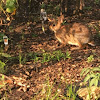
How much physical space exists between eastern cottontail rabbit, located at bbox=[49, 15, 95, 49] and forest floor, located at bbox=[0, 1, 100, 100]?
0.17 m

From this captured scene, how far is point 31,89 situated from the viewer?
3711mm

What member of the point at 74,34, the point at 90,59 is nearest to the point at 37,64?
the point at 90,59

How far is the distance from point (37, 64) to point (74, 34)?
1.61 m

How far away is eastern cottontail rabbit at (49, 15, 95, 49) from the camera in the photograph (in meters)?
5.51

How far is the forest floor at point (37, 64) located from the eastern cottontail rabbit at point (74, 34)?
0.56ft

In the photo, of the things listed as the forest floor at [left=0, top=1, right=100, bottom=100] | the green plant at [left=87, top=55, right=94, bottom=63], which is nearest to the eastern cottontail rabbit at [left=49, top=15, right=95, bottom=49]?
the forest floor at [left=0, top=1, right=100, bottom=100]

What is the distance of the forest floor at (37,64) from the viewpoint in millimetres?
3744

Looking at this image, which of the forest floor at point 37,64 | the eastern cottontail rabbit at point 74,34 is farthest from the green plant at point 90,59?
the eastern cottontail rabbit at point 74,34

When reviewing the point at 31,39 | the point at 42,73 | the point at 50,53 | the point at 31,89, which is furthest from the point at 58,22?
the point at 31,89

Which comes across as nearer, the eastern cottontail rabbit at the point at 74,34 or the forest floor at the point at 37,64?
the forest floor at the point at 37,64

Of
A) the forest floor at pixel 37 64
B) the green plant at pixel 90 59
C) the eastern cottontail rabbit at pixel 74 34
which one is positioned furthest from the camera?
the eastern cottontail rabbit at pixel 74 34

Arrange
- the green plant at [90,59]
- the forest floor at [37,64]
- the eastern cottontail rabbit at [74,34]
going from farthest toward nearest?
1. the eastern cottontail rabbit at [74,34]
2. the green plant at [90,59]
3. the forest floor at [37,64]

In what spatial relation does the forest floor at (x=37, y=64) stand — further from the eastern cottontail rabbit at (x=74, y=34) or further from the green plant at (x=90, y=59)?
the eastern cottontail rabbit at (x=74, y=34)

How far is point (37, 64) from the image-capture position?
4.57 meters
